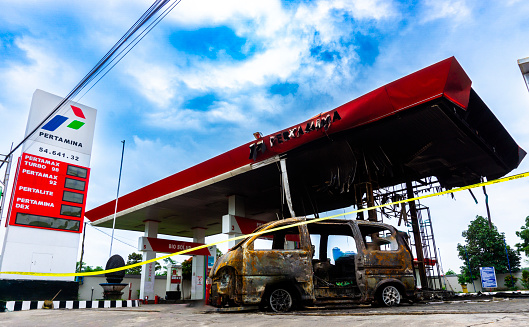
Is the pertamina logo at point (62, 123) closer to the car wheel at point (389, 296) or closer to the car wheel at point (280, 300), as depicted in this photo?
the car wheel at point (280, 300)

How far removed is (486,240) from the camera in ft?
127

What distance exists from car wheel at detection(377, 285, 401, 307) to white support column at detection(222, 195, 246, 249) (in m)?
8.94

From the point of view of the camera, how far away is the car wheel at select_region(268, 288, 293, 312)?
7027mm

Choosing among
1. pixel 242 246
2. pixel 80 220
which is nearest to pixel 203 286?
pixel 80 220

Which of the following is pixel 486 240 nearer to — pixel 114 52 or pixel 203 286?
pixel 203 286

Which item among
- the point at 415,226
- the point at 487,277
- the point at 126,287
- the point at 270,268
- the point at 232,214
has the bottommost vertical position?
the point at 126,287

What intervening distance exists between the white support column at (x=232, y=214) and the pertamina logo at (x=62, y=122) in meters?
8.26

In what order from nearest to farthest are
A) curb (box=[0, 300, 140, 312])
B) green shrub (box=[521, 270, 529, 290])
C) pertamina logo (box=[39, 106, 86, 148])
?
curb (box=[0, 300, 140, 312])
pertamina logo (box=[39, 106, 86, 148])
green shrub (box=[521, 270, 529, 290])

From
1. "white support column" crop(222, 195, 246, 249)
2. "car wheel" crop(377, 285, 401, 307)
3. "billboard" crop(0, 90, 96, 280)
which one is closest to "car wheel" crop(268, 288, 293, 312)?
"car wheel" crop(377, 285, 401, 307)

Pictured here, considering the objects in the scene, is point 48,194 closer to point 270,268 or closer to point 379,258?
point 270,268

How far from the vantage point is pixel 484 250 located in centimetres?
3922

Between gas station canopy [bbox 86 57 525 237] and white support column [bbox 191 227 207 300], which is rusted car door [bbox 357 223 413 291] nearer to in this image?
gas station canopy [bbox 86 57 525 237]

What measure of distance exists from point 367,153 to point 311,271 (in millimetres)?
6471

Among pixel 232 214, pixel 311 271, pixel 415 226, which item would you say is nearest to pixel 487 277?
pixel 415 226
